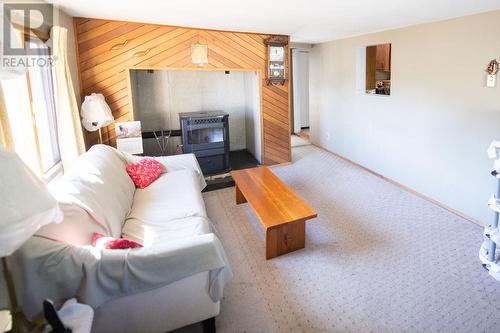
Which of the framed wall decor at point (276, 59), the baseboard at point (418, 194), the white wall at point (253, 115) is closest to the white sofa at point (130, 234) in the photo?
the white wall at point (253, 115)

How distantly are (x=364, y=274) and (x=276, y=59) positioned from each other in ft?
10.7

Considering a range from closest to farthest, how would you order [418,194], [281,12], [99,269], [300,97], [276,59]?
[99,269] < [281,12] < [418,194] < [276,59] < [300,97]

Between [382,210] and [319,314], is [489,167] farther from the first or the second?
[319,314]

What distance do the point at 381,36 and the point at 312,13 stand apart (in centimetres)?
162

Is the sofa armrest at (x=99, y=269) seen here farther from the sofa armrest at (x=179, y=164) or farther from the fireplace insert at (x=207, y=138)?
the fireplace insert at (x=207, y=138)

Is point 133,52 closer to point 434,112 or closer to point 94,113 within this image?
point 94,113

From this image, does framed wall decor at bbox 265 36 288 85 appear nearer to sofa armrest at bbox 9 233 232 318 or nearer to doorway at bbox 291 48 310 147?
doorway at bbox 291 48 310 147

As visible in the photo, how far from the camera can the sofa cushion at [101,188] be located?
195 cm

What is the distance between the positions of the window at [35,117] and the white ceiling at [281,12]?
75 cm

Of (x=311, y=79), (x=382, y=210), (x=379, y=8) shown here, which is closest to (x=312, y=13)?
(x=379, y=8)

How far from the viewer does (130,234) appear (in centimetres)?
217

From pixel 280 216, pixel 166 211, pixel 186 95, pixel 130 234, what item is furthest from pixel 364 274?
pixel 186 95

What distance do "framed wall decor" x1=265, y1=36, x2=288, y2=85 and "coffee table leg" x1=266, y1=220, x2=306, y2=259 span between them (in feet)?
8.67

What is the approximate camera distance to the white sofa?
4.83 feet
